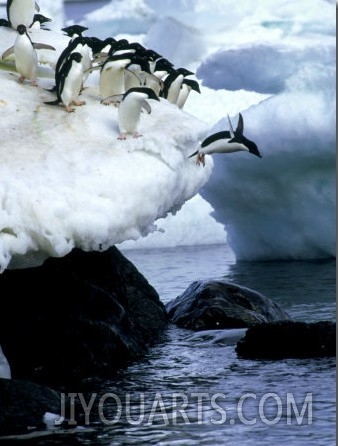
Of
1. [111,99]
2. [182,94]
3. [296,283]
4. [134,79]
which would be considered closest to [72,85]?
[111,99]

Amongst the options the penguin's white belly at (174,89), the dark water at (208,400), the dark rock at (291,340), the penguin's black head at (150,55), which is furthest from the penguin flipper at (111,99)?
the dark rock at (291,340)

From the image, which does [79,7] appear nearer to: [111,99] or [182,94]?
[182,94]

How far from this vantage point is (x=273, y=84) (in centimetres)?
1992

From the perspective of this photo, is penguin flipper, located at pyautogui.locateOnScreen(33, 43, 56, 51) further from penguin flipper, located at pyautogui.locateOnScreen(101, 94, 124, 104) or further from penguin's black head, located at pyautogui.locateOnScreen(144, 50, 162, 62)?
penguin flipper, located at pyautogui.locateOnScreen(101, 94, 124, 104)

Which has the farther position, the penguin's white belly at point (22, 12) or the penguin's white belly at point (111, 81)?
the penguin's white belly at point (22, 12)

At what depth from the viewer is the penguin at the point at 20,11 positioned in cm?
1228

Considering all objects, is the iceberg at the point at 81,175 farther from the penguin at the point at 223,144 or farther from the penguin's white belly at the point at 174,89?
the penguin's white belly at the point at 174,89

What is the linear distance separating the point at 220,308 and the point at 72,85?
268cm

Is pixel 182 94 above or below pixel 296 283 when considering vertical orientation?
above

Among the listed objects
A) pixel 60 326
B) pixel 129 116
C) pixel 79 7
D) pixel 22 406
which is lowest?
pixel 22 406

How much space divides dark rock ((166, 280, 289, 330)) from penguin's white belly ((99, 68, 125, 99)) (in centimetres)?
217

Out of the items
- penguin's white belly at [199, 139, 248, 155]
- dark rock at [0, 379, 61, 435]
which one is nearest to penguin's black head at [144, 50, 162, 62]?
penguin's white belly at [199, 139, 248, 155]

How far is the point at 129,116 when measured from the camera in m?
9.94

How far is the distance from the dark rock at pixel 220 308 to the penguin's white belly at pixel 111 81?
2.17m
